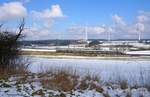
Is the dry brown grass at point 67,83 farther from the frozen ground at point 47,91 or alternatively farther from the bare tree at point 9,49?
the bare tree at point 9,49

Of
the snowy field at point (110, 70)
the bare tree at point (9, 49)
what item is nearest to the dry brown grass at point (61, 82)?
the snowy field at point (110, 70)

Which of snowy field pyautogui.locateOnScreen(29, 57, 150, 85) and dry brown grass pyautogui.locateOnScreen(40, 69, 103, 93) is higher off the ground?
dry brown grass pyautogui.locateOnScreen(40, 69, 103, 93)

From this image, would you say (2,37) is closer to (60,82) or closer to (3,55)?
(3,55)

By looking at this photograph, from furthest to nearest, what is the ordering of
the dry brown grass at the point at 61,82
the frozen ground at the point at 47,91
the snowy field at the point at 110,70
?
the snowy field at the point at 110,70 < the dry brown grass at the point at 61,82 < the frozen ground at the point at 47,91

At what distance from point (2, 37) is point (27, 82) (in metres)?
5.99

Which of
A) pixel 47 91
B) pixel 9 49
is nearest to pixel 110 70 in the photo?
pixel 9 49

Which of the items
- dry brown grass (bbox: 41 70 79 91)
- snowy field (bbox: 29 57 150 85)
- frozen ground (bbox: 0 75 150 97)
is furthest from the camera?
snowy field (bbox: 29 57 150 85)

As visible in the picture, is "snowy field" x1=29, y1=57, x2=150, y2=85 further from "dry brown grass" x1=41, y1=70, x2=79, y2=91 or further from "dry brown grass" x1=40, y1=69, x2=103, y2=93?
"dry brown grass" x1=41, y1=70, x2=79, y2=91

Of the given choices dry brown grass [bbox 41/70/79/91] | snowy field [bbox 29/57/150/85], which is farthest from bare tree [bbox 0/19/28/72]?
dry brown grass [bbox 41/70/79/91]

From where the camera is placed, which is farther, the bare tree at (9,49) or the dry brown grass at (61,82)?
the bare tree at (9,49)

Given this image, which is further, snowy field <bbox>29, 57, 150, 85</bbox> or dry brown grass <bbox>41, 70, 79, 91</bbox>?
snowy field <bbox>29, 57, 150, 85</bbox>

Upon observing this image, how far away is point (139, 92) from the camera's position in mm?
12438

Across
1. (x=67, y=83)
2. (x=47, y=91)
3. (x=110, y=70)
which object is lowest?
(x=110, y=70)

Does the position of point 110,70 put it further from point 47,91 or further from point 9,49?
point 47,91
